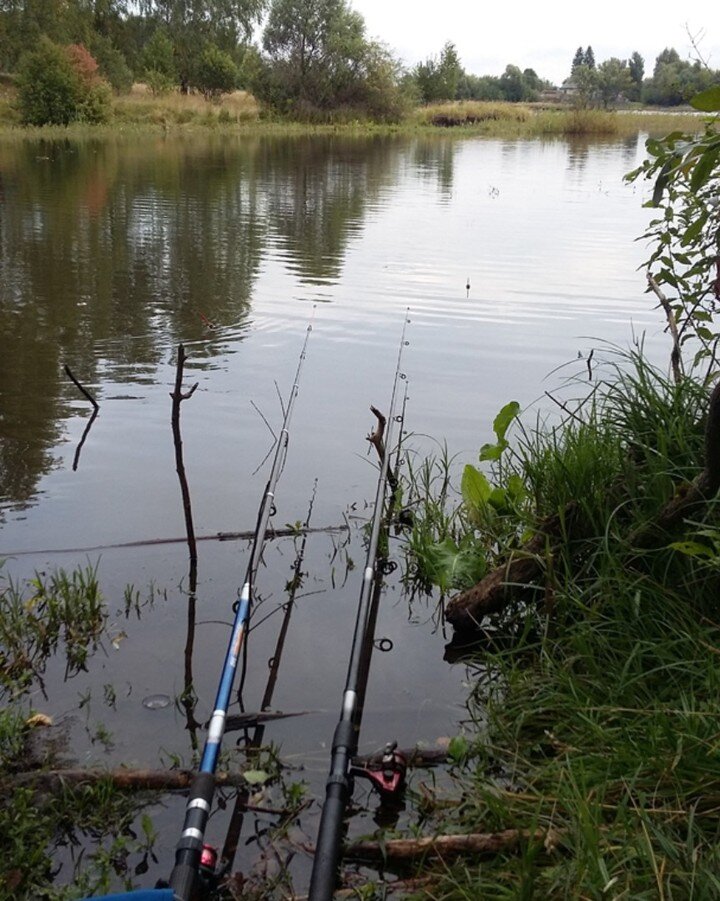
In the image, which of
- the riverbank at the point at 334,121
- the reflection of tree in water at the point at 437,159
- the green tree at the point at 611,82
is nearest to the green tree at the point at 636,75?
the green tree at the point at 611,82

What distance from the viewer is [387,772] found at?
127 inches

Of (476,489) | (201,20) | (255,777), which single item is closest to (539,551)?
(476,489)

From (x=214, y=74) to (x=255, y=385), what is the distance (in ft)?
195

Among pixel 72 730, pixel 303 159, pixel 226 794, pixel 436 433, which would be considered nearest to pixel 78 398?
pixel 436 433

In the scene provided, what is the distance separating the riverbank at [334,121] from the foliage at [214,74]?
1.13 metres

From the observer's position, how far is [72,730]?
359 centimetres

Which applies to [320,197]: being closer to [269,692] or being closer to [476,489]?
[476,489]

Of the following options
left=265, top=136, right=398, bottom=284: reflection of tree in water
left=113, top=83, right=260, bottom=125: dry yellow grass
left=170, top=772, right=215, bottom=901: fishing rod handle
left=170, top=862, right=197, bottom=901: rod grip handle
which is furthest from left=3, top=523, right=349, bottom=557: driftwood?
left=113, top=83, right=260, bottom=125: dry yellow grass

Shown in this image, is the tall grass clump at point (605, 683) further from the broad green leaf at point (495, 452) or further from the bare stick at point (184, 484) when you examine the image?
the bare stick at point (184, 484)

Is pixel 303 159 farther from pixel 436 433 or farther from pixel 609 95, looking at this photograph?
pixel 609 95

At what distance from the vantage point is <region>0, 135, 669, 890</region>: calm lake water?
3945 millimetres

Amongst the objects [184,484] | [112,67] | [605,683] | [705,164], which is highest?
[112,67]

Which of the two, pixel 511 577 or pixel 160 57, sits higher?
pixel 160 57

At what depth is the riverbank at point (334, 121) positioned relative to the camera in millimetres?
44006
